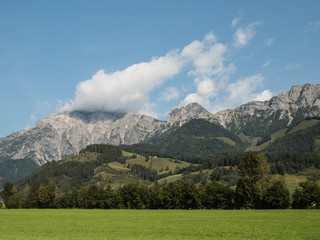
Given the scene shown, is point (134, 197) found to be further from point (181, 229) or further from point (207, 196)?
point (181, 229)

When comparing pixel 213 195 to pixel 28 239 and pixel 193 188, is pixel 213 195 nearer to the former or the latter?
pixel 193 188

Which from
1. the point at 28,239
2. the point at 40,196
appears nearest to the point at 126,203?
the point at 40,196

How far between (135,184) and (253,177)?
64.0 metres

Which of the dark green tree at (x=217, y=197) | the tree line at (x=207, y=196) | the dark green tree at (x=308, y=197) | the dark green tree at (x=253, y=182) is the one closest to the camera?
the dark green tree at (x=308, y=197)

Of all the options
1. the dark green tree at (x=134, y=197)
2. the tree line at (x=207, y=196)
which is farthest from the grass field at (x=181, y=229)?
the dark green tree at (x=134, y=197)

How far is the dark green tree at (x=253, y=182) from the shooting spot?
10269 centimetres

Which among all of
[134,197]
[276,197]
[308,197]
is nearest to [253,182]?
[276,197]

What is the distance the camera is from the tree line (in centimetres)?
9925

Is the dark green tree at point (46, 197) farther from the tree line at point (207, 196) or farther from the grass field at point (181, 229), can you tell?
the grass field at point (181, 229)

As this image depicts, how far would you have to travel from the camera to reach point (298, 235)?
39562 millimetres

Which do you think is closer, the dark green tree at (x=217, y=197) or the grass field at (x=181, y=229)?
the grass field at (x=181, y=229)

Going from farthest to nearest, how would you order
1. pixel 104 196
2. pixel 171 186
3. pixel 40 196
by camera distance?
pixel 40 196
pixel 104 196
pixel 171 186

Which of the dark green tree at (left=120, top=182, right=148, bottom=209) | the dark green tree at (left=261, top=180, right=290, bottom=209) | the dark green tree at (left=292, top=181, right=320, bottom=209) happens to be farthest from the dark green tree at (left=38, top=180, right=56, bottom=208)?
the dark green tree at (left=292, top=181, right=320, bottom=209)

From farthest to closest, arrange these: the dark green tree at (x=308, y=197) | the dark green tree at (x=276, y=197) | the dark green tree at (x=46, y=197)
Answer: the dark green tree at (x=46, y=197) → the dark green tree at (x=276, y=197) → the dark green tree at (x=308, y=197)
